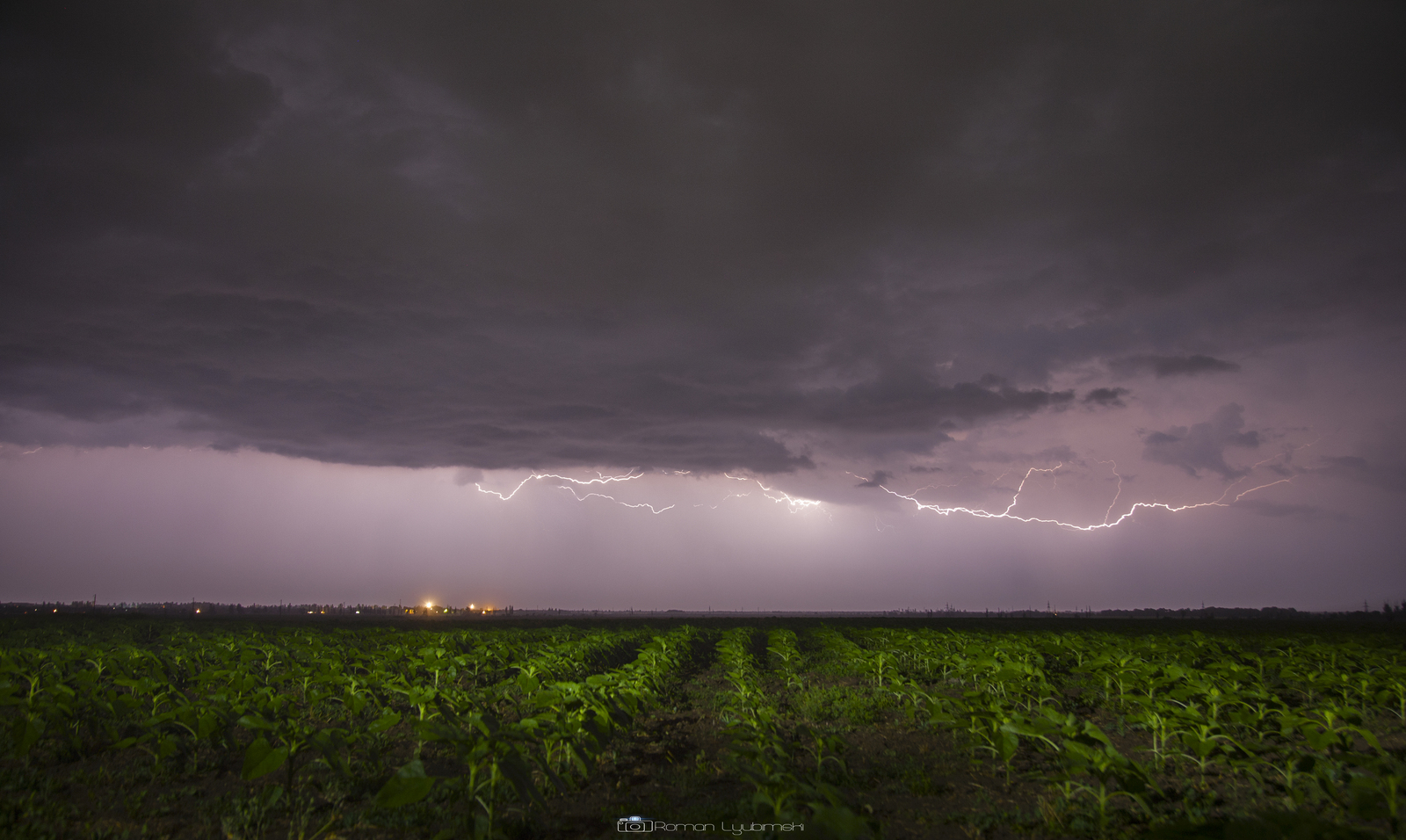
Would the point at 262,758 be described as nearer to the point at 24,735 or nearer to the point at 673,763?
the point at 24,735

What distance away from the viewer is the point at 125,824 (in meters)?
6.14

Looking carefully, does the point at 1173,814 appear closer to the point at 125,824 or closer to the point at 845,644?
the point at 125,824

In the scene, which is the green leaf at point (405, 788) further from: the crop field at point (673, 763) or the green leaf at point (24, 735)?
the green leaf at point (24, 735)

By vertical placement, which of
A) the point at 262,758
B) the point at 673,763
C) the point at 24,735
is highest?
the point at 262,758

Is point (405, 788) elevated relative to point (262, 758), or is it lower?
elevated

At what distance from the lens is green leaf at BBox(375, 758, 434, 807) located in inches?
161

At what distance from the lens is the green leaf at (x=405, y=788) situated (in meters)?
4.09

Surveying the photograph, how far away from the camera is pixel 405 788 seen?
167 inches

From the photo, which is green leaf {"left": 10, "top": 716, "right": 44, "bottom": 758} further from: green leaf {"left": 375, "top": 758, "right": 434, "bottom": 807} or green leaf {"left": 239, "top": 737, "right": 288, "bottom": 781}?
green leaf {"left": 375, "top": 758, "right": 434, "bottom": 807}

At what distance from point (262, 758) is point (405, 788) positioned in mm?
1989

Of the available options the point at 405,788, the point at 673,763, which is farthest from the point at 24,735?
the point at 673,763

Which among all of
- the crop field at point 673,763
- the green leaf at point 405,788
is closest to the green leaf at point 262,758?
the crop field at point 673,763

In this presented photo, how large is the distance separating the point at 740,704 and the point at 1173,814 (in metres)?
7.46

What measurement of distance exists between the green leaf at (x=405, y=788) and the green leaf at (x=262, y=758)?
1.41 meters
